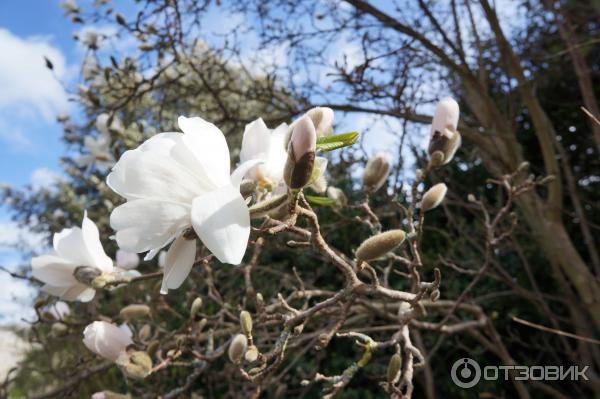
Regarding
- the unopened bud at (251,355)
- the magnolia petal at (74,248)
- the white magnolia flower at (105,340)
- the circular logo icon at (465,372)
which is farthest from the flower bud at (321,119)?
the circular logo icon at (465,372)

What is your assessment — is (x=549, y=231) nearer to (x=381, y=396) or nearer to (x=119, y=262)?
(x=381, y=396)

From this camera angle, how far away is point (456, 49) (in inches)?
92.1

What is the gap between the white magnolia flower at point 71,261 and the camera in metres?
0.95

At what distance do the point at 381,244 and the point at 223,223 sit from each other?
283mm

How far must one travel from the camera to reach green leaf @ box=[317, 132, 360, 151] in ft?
2.40

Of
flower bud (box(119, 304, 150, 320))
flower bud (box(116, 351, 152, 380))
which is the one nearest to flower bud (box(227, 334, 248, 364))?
flower bud (box(116, 351, 152, 380))

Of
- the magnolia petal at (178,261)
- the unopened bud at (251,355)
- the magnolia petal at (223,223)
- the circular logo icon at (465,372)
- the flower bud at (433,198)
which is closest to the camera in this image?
the magnolia petal at (223,223)

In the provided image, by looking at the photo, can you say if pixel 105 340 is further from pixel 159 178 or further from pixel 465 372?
pixel 465 372

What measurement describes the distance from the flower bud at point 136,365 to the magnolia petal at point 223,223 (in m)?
0.56

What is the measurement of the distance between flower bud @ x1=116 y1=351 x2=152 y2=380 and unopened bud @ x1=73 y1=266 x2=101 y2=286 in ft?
0.67

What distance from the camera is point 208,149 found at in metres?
0.67

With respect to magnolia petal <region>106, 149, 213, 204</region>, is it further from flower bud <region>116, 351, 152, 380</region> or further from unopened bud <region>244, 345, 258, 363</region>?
flower bud <region>116, 351, 152, 380</region>
